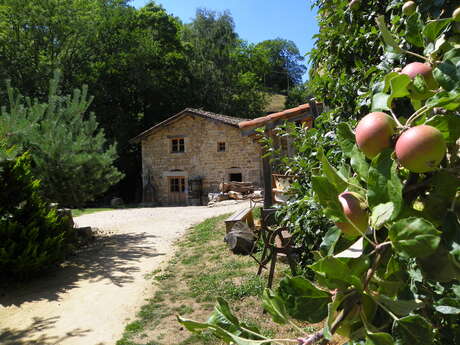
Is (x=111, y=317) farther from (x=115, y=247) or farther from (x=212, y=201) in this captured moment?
(x=212, y=201)

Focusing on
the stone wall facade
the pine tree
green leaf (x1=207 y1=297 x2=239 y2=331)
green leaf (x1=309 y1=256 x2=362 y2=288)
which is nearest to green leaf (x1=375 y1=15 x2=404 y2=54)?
green leaf (x1=309 y1=256 x2=362 y2=288)

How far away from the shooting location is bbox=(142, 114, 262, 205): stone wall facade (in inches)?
624

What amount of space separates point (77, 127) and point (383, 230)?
323 inches

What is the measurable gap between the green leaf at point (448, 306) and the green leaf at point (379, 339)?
0.46 ft

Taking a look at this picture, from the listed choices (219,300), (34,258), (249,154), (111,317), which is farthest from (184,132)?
(219,300)

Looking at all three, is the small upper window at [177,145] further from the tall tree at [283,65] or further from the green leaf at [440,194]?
the tall tree at [283,65]

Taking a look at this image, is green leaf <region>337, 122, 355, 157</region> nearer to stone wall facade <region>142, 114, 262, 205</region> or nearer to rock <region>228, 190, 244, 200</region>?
rock <region>228, 190, 244, 200</region>

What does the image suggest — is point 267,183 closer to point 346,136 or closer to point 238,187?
point 346,136

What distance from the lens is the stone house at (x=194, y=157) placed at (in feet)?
52.2

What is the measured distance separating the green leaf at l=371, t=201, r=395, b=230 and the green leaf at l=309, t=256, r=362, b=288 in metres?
0.06

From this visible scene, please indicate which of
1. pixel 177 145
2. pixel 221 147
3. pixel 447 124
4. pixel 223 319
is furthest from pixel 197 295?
pixel 177 145

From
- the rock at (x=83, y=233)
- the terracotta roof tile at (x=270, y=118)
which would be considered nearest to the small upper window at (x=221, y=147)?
the rock at (x=83, y=233)

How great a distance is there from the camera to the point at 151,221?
10.8m

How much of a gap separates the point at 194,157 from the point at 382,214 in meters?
16.6
